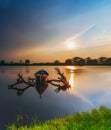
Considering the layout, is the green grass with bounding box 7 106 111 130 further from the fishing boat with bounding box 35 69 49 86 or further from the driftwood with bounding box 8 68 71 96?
the fishing boat with bounding box 35 69 49 86

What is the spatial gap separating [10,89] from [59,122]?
88.8ft

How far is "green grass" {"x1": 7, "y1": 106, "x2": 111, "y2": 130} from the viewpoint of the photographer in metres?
11.8

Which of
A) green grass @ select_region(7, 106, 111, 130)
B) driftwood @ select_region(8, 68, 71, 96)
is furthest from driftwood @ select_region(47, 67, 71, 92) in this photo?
green grass @ select_region(7, 106, 111, 130)

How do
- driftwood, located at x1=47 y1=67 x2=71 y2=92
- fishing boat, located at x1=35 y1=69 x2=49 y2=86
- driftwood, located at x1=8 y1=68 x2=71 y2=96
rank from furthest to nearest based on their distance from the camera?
driftwood, located at x1=47 y1=67 x2=71 y2=92
fishing boat, located at x1=35 y1=69 x2=49 y2=86
driftwood, located at x1=8 y1=68 x2=71 y2=96

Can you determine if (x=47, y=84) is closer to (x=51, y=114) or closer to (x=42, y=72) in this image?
(x=42, y=72)

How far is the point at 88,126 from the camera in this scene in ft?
39.5

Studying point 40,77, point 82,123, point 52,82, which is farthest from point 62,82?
point 82,123

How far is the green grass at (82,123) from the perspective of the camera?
1178cm

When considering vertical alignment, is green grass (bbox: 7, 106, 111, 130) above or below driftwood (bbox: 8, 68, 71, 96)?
above

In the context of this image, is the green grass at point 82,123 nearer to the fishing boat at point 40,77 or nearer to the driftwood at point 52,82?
the driftwood at point 52,82

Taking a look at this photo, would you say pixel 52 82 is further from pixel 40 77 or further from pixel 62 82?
pixel 40 77

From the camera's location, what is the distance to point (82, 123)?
1243cm

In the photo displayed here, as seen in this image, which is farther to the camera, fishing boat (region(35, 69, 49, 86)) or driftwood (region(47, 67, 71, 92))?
driftwood (region(47, 67, 71, 92))

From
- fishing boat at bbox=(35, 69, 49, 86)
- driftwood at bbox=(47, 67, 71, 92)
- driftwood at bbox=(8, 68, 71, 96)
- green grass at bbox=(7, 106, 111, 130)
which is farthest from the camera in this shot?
driftwood at bbox=(47, 67, 71, 92)
